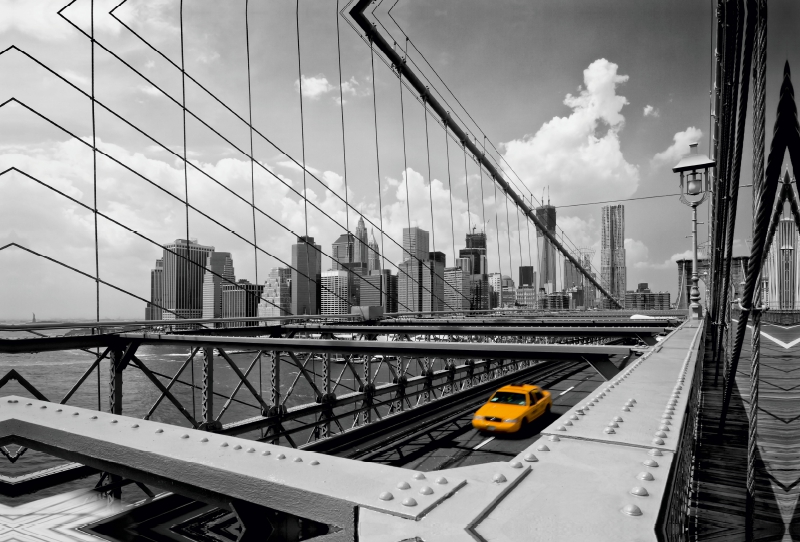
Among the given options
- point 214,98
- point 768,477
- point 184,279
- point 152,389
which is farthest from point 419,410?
point 152,389

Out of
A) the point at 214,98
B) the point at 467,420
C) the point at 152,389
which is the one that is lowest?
the point at 152,389

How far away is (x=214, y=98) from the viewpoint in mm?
14492

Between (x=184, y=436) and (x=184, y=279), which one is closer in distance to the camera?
(x=184, y=436)

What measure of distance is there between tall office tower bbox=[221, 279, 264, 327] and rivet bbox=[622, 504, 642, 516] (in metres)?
12.3

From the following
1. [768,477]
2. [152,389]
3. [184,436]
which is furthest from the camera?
[152,389]

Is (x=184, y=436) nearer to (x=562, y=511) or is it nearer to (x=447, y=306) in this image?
(x=562, y=511)

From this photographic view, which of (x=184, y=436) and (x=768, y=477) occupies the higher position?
(x=184, y=436)

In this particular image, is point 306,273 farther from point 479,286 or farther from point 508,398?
point 479,286

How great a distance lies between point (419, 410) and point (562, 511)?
13472mm

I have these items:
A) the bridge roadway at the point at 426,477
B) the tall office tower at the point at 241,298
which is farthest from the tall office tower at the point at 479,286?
the bridge roadway at the point at 426,477

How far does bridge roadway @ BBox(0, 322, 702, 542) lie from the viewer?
2.66 feet

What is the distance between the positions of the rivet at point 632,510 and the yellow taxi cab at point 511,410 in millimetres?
12111

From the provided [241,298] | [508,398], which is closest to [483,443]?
[508,398]

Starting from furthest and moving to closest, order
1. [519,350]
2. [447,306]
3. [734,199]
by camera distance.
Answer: [447,306] → [734,199] → [519,350]
